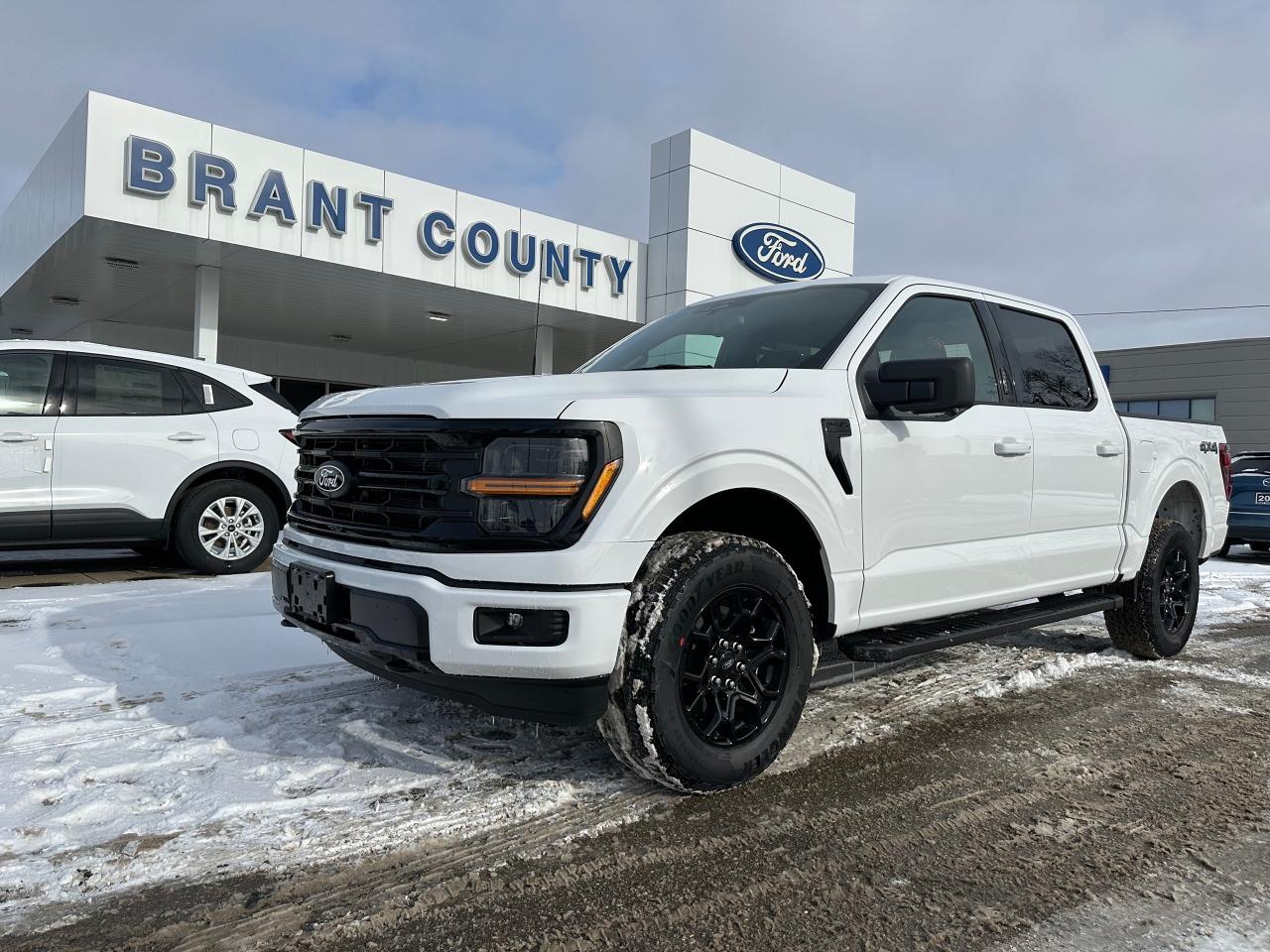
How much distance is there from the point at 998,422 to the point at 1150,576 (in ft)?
5.90

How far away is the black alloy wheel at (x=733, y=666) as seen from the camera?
2.80 metres

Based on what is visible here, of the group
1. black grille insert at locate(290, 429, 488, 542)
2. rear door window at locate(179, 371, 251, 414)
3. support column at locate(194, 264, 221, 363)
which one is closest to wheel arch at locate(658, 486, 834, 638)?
black grille insert at locate(290, 429, 488, 542)

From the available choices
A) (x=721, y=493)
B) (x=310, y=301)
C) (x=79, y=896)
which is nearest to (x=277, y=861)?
(x=79, y=896)

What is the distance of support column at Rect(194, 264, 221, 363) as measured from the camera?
Result: 13562 mm

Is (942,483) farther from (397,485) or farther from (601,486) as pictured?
(397,485)

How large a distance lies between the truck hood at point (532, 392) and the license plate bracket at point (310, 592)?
0.55 m

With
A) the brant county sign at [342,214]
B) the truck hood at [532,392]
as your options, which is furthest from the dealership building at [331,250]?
the truck hood at [532,392]

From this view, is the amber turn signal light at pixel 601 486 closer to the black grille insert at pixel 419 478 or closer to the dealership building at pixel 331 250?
the black grille insert at pixel 419 478

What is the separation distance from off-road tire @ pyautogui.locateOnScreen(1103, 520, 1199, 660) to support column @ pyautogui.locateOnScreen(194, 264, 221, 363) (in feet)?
41.6

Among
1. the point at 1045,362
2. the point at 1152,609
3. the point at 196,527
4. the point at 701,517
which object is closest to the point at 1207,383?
the point at 1152,609

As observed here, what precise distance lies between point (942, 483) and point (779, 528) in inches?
29.8

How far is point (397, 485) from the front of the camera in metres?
2.87

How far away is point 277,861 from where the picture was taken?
2416 millimetres

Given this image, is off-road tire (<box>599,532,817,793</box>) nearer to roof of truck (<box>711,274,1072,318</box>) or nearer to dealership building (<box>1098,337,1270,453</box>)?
roof of truck (<box>711,274,1072,318</box>)
